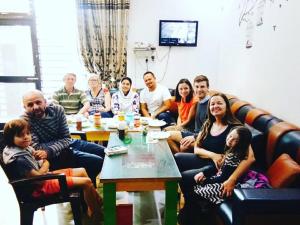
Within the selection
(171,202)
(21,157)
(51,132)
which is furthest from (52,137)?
(171,202)

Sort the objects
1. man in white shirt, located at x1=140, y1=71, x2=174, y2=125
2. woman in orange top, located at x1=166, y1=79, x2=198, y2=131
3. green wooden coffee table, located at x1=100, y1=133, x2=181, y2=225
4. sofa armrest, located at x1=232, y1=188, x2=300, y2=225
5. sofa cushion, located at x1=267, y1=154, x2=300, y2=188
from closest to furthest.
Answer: sofa armrest, located at x1=232, y1=188, x2=300, y2=225
sofa cushion, located at x1=267, y1=154, x2=300, y2=188
green wooden coffee table, located at x1=100, y1=133, x2=181, y2=225
woman in orange top, located at x1=166, y1=79, x2=198, y2=131
man in white shirt, located at x1=140, y1=71, x2=174, y2=125

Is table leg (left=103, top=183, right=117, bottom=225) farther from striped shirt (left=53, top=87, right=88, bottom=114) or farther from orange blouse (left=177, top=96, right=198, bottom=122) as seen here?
striped shirt (left=53, top=87, right=88, bottom=114)

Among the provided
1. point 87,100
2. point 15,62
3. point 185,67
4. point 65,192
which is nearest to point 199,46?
point 185,67

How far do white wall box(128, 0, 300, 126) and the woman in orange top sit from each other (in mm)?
685

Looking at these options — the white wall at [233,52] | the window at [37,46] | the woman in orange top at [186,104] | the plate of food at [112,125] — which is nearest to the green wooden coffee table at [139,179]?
the plate of food at [112,125]

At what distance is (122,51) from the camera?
460 cm

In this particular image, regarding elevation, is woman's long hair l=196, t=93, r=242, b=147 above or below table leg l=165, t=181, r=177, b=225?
above

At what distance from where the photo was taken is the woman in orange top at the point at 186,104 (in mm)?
3201

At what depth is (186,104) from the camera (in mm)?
3320

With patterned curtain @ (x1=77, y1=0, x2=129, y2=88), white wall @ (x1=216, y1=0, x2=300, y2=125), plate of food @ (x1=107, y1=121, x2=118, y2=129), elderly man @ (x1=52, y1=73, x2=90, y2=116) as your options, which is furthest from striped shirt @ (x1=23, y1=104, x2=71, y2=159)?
patterned curtain @ (x1=77, y1=0, x2=129, y2=88)

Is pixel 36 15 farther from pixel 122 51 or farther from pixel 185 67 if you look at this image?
pixel 185 67

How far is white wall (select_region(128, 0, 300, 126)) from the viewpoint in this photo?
239 cm

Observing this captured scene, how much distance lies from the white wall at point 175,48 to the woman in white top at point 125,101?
1000 mm

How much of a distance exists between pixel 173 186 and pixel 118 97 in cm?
227
